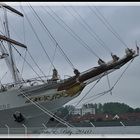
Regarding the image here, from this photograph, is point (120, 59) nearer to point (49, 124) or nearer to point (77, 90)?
point (77, 90)

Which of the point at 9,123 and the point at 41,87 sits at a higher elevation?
the point at 41,87

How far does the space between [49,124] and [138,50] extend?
687 cm

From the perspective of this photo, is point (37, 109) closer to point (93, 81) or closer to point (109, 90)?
point (93, 81)

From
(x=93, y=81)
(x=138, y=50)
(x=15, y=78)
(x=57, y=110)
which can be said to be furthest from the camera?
(x=15, y=78)

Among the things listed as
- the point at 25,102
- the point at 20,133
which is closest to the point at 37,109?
the point at 25,102

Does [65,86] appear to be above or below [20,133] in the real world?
above

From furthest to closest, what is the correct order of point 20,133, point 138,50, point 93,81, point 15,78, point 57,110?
point 15,78 → point 57,110 → point 93,81 → point 138,50 → point 20,133

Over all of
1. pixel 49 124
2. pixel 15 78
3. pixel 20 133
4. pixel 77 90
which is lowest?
pixel 20 133

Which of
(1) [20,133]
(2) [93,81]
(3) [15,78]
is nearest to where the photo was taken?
(1) [20,133]

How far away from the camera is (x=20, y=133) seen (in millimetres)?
16406

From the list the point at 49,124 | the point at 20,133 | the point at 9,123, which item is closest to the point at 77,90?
the point at 49,124

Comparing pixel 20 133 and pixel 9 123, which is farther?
pixel 9 123

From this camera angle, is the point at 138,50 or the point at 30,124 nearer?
the point at 138,50

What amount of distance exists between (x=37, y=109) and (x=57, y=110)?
1.26 meters
